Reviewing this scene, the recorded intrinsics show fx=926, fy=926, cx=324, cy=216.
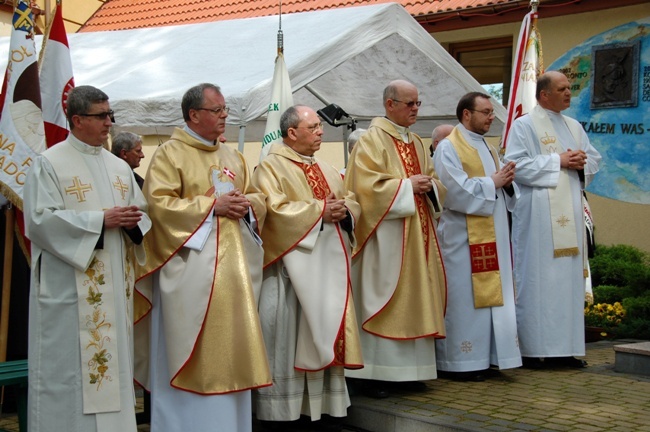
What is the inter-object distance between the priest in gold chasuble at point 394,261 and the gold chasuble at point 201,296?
1.25m

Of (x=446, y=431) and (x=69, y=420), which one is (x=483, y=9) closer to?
(x=446, y=431)

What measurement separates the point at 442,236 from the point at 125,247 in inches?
108

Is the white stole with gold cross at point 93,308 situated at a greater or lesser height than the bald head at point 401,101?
→ lesser

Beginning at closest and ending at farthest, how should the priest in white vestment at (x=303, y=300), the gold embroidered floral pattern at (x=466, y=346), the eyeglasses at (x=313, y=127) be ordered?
the priest in white vestment at (x=303, y=300) < the eyeglasses at (x=313, y=127) < the gold embroidered floral pattern at (x=466, y=346)

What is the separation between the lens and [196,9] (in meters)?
17.2

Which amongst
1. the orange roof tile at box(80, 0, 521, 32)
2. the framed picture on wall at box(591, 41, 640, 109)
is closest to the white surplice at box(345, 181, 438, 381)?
the framed picture on wall at box(591, 41, 640, 109)

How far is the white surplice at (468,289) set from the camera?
6578 mm

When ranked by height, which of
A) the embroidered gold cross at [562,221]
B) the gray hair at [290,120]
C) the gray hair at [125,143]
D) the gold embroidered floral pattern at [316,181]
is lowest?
the embroidered gold cross at [562,221]

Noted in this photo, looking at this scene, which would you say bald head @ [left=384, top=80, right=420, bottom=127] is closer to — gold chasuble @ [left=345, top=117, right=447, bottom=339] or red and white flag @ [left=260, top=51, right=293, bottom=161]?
gold chasuble @ [left=345, top=117, right=447, bottom=339]

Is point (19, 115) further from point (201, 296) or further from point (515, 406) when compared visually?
point (515, 406)

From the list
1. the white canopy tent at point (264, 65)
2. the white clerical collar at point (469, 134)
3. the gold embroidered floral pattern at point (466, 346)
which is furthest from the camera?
the white canopy tent at point (264, 65)

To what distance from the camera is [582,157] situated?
7.00m

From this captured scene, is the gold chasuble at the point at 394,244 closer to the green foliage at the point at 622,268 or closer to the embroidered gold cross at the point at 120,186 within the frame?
the embroidered gold cross at the point at 120,186

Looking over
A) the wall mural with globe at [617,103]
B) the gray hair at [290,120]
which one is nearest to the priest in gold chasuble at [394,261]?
the gray hair at [290,120]
